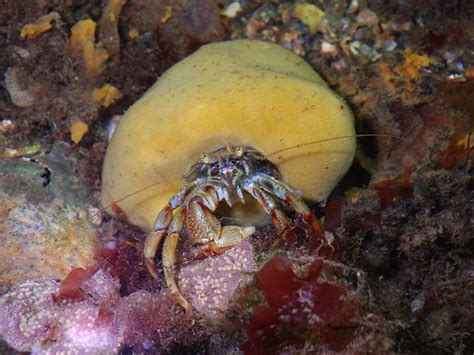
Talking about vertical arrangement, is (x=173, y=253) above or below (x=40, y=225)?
below

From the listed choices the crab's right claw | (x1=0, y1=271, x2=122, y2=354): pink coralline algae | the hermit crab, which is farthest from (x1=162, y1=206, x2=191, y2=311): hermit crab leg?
(x1=0, y1=271, x2=122, y2=354): pink coralline algae

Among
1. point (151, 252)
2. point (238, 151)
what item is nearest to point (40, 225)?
point (151, 252)

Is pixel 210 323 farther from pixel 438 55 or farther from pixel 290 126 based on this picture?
pixel 438 55

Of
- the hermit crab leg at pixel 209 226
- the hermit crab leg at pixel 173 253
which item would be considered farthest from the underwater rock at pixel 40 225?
the hermit crab leg at pixel 209 226

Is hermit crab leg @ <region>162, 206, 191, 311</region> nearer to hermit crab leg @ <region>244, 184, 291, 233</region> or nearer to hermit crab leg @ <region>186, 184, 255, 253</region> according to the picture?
hermit crab leg @ <region>186, 184, 255, 253</region>

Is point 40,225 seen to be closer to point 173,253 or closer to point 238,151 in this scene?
point 173,253

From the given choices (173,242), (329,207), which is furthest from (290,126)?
(173,242)
